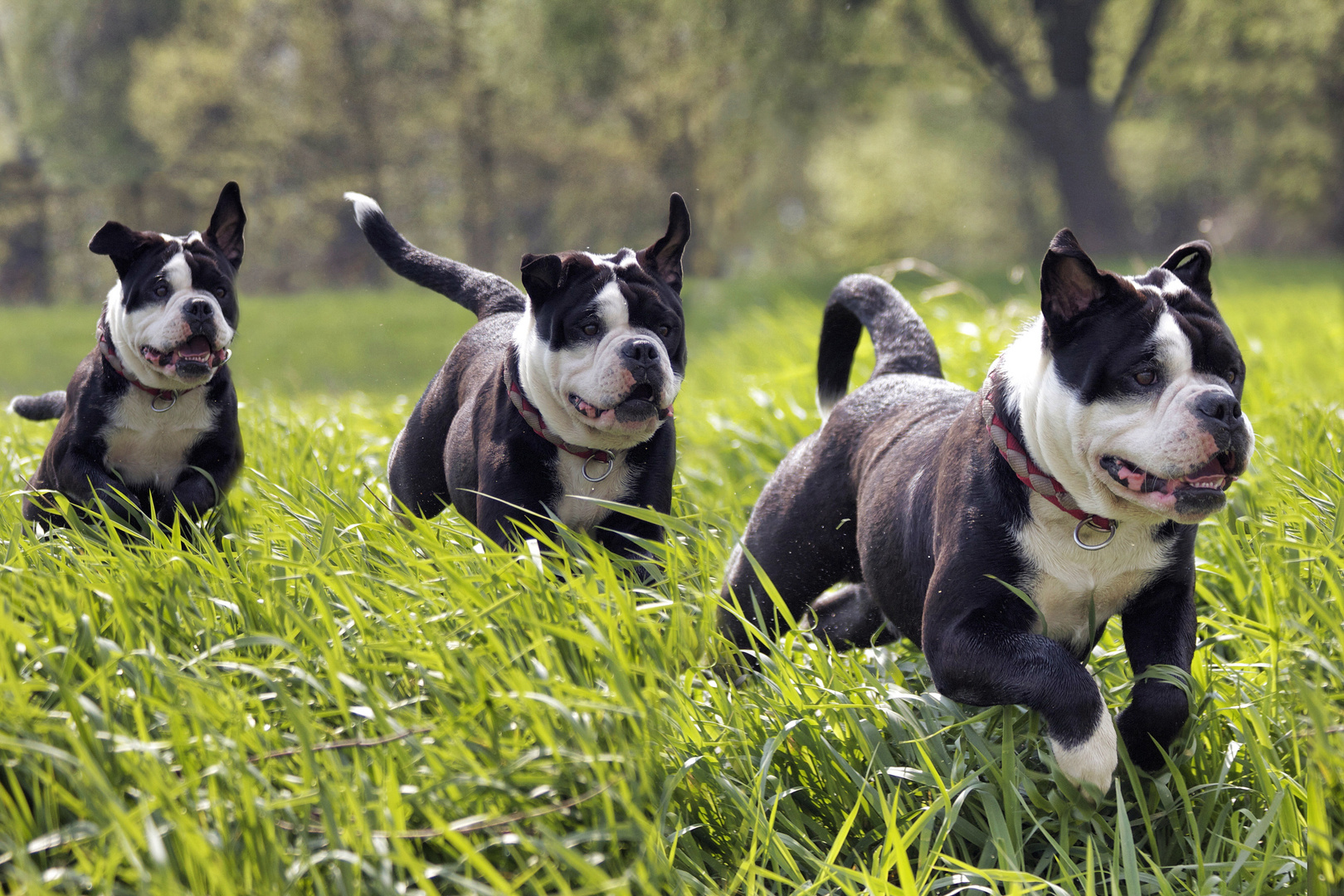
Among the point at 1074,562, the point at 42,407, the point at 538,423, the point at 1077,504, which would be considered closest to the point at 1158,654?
the point at 1074,562

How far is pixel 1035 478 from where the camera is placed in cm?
279

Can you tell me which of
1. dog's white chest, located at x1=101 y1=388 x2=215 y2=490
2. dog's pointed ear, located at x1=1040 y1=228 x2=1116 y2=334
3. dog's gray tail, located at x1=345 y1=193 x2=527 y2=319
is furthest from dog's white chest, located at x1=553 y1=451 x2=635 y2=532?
dog's pointed ear, located at x1=1040 y1=228 x2=1116 y2=334

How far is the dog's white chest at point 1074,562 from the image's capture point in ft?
9.26

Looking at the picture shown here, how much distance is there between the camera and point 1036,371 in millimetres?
2820

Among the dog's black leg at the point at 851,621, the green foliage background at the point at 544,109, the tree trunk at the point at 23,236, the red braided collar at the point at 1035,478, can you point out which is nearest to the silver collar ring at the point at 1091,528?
the red braided collar at the point at 1035,478

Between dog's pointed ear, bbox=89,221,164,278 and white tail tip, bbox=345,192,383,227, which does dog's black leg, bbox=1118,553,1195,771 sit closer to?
white tail tip, bbox=345,192,383,227

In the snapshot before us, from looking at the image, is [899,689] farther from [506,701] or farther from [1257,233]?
[1257,233]

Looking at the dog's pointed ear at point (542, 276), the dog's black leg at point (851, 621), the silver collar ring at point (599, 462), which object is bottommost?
the dog's black leg at point (851, 621)

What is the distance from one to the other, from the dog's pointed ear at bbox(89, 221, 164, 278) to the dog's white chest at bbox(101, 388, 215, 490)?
428 mm

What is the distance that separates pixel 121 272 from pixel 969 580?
2.94 meters

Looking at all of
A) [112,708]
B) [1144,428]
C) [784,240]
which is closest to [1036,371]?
[1144,428]

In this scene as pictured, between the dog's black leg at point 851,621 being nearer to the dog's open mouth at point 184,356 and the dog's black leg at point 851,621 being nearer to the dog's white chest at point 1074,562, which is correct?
the dog's white chest at point 1074,562

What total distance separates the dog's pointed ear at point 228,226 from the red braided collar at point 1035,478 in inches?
108

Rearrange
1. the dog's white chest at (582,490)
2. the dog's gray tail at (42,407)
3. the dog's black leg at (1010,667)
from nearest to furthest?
the dog's black leg at (1010,667)
the dog's white chest at (582,490)
the dog's gray tail at (42,407)
